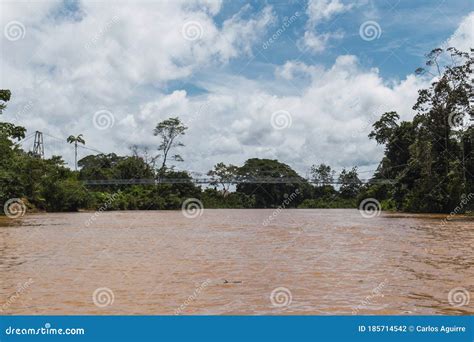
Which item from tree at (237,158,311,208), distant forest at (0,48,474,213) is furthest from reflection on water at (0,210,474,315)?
tree at (237,158,311,208)

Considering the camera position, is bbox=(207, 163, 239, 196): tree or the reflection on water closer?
the reflection on water

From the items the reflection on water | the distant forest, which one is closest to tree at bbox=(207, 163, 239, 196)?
the distant forest

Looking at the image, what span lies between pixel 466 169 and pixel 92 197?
31.1 metres

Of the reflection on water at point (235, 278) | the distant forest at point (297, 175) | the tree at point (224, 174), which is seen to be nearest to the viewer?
the reflection on water at point (235, 278)

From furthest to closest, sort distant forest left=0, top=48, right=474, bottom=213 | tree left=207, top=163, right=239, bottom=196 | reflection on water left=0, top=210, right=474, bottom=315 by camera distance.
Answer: tree left=207, top=163, right=239, bottom=196 < distant forest left=0, top=48, right=474, bottom=213 < reflection on water left=0, top=210, right=474, bottom=315

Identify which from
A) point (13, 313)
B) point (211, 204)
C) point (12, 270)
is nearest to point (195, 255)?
point (12, 270)

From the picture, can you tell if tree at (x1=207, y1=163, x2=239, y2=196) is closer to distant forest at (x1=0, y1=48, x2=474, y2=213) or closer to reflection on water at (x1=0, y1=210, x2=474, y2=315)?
distant forest at (x1=0, y1=48, x2=474, y2=213)

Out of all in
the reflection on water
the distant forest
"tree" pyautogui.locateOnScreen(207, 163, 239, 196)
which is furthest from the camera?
"tree" pyautogui.locateOnScreen(207, 163, 239, 196)

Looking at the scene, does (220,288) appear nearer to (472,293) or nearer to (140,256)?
(472,293)

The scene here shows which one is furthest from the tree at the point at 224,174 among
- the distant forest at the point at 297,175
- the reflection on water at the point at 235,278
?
the reflection on water at the point at 235,278

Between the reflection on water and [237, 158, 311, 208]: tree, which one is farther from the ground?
[237, 158, 311, 208]: tree

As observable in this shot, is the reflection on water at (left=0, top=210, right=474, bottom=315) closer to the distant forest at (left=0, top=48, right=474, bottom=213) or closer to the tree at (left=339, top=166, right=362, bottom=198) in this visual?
the distant forest at (left=0, top=48, right=474, bottom=213)

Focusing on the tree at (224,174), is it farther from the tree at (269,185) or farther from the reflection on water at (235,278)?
the reflection on water at (235,278)

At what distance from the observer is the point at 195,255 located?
9727 mm
